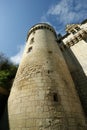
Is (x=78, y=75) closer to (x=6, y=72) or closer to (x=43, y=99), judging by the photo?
(x=43, y=99)

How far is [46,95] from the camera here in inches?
365

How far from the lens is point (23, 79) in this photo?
10.9 metres

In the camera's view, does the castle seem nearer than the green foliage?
Yes

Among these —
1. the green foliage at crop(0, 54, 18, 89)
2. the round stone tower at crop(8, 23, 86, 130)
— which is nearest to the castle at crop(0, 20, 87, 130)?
the round stone tower at crop(8, 23, 86, 130)

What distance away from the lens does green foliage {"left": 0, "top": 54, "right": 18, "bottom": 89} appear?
629 inches

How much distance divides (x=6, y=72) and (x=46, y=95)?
414 inches

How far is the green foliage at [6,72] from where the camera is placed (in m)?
16.0

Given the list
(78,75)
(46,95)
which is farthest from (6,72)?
(46,95)

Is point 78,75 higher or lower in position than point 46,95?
higher

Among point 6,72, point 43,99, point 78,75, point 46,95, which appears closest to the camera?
point 43,99

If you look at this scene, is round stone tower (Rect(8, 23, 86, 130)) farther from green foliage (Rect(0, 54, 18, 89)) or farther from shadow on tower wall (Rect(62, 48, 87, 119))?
green foliage (Rect(0, 54, 18, 89))

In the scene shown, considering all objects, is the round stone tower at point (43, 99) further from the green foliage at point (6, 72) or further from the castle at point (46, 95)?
the green foliage at point (6, 72)

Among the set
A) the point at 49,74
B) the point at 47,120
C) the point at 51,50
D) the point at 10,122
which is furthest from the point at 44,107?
the point at 51,50

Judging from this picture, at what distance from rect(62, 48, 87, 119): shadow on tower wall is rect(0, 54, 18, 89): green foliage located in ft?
24.9
